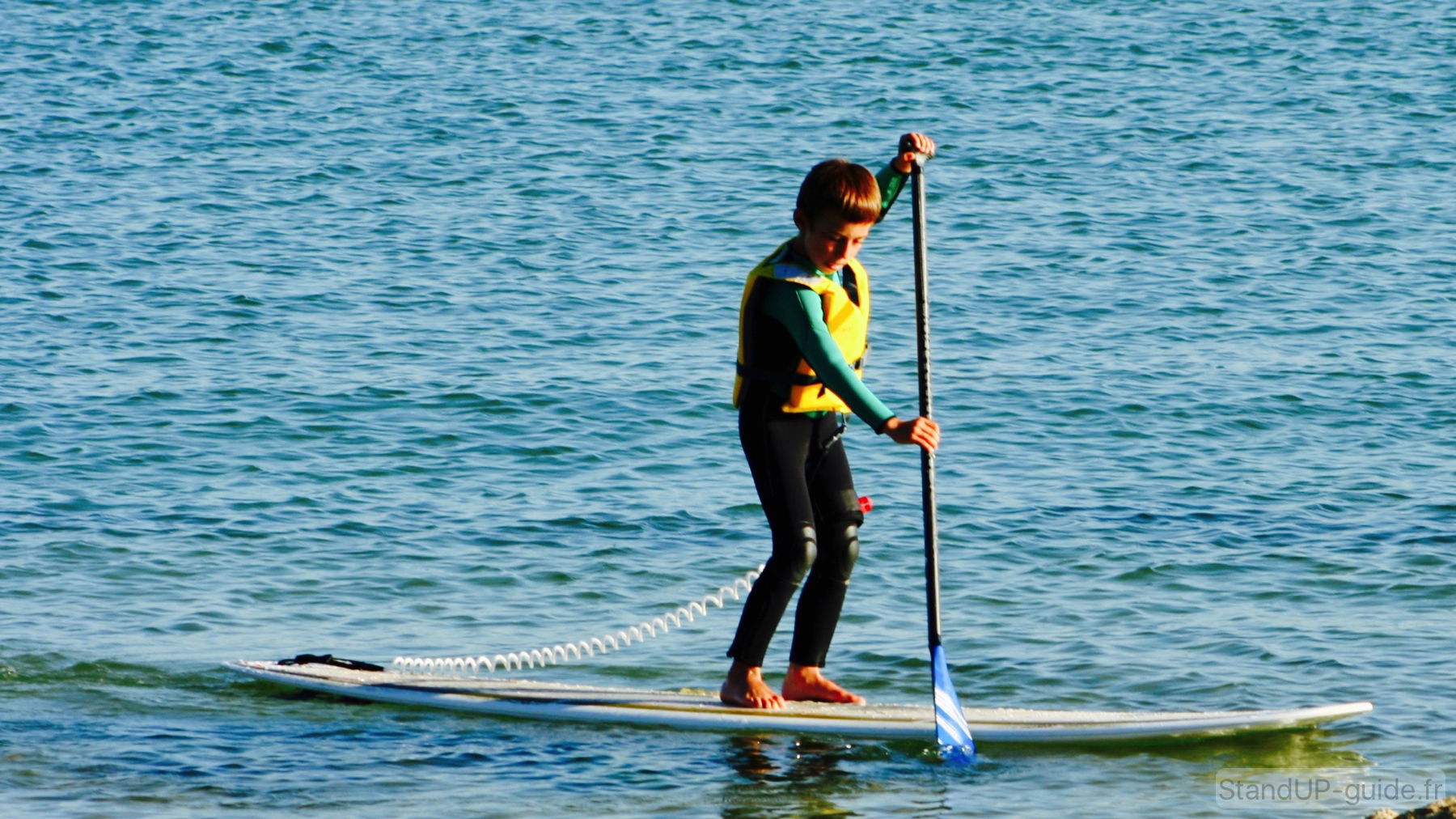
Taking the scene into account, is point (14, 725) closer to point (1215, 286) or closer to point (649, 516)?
point (649, 516)

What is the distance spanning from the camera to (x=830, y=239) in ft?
21.9

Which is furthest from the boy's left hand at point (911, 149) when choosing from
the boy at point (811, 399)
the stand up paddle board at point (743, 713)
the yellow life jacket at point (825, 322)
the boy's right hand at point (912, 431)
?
the stand up paddle board at point (743, 713)

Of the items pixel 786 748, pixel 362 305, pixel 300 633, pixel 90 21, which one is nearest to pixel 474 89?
pixel 90 21

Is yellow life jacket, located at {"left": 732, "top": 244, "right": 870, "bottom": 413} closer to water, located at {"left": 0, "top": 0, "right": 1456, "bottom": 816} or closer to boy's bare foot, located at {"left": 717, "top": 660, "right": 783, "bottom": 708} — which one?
boy's bare foot, located at {"left": 717, "top": 660, "right": 783, "bottom": 708}

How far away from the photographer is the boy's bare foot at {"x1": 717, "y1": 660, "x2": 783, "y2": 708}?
24.4ft

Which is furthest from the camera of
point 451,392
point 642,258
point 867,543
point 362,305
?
point 642,258

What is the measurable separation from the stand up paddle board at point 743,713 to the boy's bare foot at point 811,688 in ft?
0.14

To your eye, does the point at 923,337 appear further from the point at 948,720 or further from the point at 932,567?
the point at 948,720

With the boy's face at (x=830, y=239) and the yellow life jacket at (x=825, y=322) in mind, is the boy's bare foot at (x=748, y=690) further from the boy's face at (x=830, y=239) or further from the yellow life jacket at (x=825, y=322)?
the boy's face at (x=830, y=239)

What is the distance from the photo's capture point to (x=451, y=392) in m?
14.9

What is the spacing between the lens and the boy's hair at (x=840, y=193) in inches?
260

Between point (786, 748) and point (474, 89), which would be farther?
point (474, 89)

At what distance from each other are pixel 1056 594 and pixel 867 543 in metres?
1.47

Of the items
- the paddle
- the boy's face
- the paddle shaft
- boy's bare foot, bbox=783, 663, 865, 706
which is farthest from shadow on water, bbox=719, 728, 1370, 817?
the boy's face
